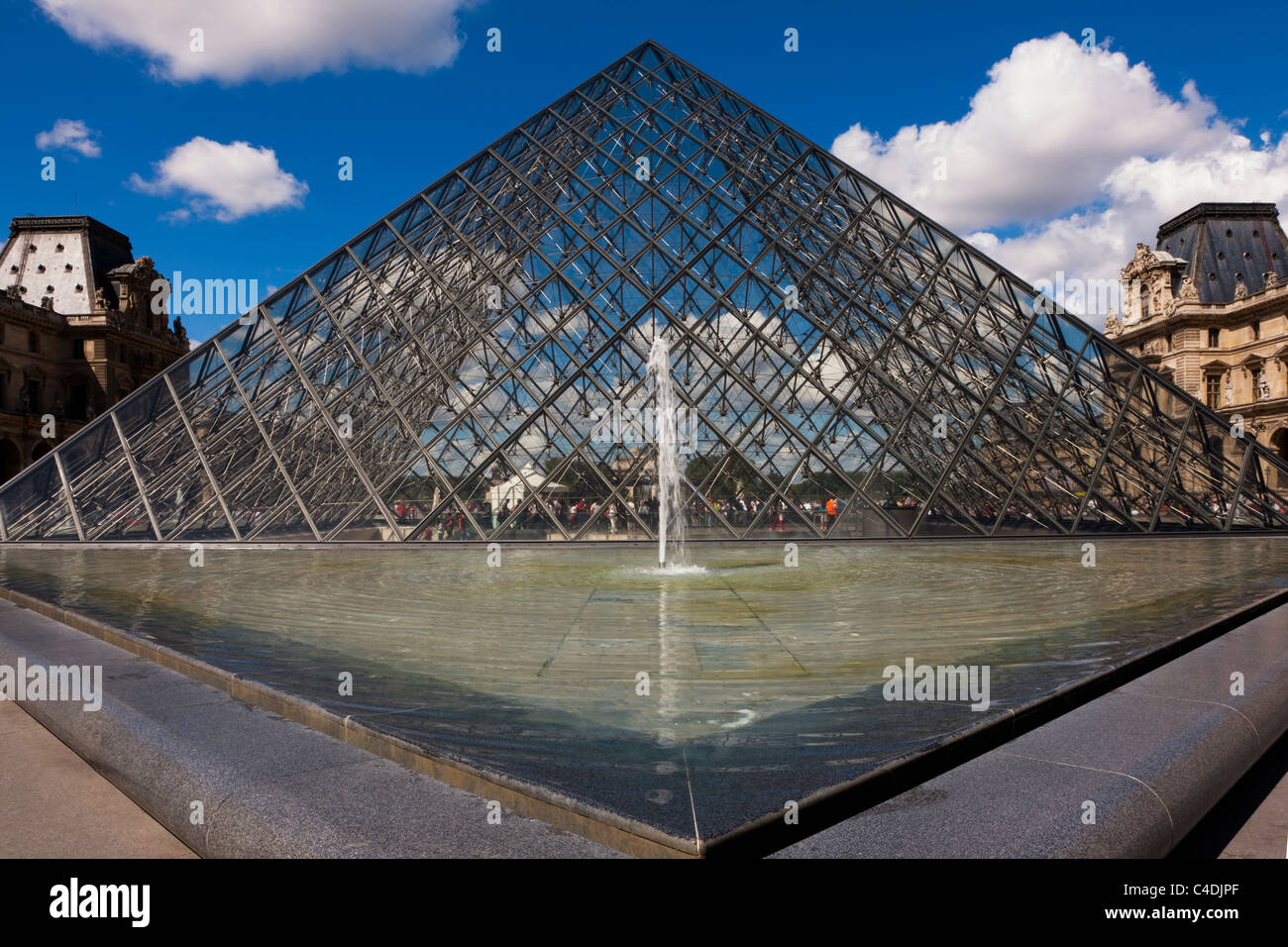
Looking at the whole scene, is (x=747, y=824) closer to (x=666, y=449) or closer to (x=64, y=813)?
(x=64, y=813)

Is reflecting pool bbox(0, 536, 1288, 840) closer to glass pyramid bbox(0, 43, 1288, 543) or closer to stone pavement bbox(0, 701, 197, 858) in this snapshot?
stone pavement bbox(0, 701, 197, 858)

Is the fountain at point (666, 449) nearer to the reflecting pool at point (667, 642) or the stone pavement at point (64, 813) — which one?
the reflecting pool at point (667, 642)

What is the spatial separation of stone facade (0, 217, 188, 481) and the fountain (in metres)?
38.7

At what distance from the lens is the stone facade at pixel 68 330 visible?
4666 centimetres

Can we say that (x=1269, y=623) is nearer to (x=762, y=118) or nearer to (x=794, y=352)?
(x=794, y=352)

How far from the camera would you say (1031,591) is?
28.8 ft

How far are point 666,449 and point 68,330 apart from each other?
166ft

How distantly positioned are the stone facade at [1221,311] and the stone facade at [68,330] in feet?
234

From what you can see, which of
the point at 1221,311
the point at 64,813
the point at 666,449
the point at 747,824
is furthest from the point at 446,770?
the point at 1221,311

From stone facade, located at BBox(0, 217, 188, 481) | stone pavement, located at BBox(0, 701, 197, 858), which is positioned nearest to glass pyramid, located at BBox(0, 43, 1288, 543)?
stone pavement, located at BBox(0, 701, 197, 858)

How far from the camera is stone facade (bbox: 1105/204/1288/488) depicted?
172 ft

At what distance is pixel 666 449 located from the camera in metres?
18.1

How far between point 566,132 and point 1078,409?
15.9 m

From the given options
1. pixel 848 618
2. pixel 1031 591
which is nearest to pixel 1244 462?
pixel 1031 591
